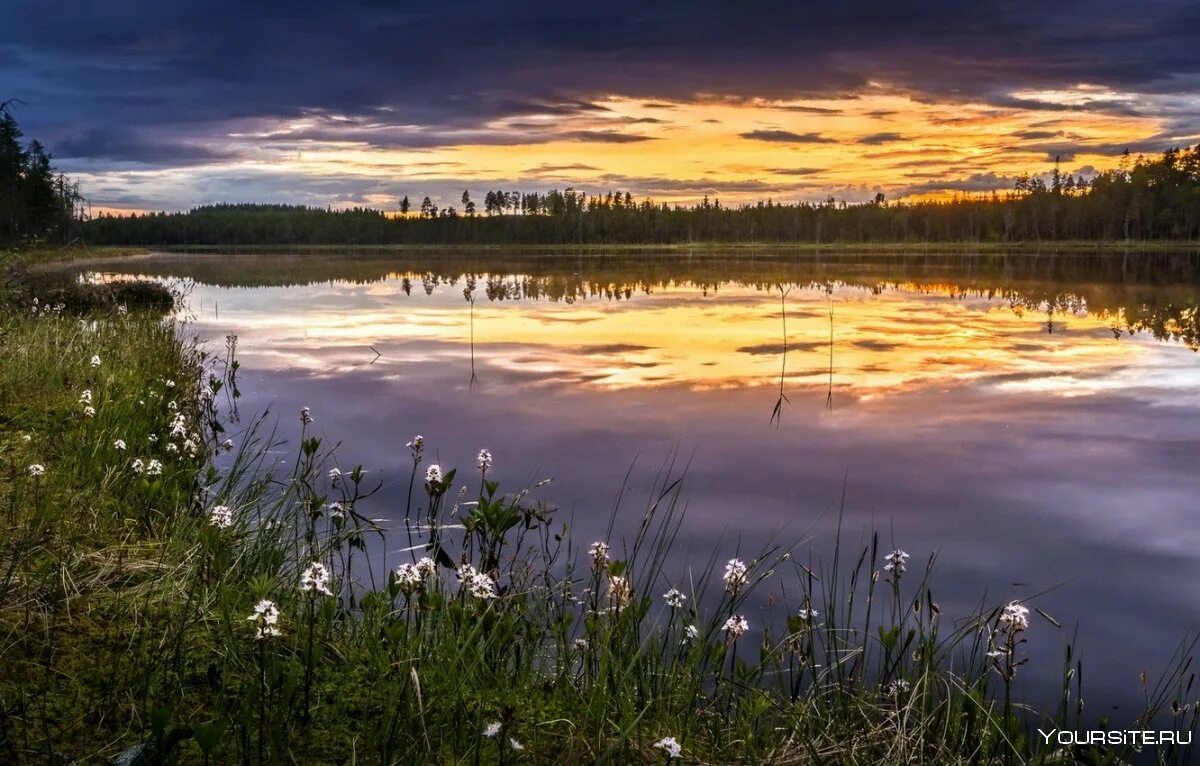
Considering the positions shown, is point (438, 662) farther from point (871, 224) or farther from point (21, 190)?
point (871, 224)

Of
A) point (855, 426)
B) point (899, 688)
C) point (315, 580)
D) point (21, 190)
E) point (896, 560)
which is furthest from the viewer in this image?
point (21, 190)

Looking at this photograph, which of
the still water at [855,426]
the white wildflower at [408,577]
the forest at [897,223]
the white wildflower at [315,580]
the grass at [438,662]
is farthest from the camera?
the forest at [897,223]

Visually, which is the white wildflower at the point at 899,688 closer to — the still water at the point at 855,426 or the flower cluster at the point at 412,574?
the still water at the point at 855,426

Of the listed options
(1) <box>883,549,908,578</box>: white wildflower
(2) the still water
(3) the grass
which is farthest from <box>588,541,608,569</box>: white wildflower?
(2) the still water

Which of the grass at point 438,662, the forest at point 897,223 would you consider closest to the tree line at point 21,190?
the forest at point 897,223

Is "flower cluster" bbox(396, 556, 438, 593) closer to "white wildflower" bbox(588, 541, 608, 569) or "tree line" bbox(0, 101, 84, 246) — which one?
"white wildflower" bbox(588, 541, 608, 569)

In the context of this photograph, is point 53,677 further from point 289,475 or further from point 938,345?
point 938,345

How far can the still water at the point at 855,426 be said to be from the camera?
21.8 ft

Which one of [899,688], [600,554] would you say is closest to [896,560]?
Result: [899,688]

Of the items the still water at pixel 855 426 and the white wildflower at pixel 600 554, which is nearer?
the white wildflower at pixel 600 554

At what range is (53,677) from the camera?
3.66m

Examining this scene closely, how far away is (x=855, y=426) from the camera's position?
36.6 feet

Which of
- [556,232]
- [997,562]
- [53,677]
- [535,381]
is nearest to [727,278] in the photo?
[535,381]

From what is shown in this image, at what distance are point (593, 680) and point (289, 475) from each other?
18.5ft
